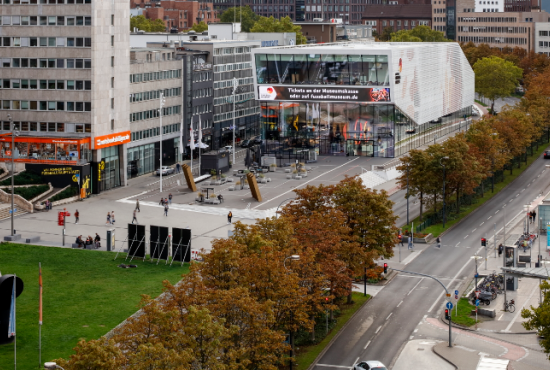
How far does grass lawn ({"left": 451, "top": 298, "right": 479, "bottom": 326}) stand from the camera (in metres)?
83.6

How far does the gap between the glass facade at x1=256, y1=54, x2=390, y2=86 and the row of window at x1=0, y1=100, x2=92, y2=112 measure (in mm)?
46133

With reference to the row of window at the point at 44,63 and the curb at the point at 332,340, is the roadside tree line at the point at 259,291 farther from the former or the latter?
the row of window at the point at 44,63

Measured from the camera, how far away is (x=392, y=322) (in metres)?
83.7

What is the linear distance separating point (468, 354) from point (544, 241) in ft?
137

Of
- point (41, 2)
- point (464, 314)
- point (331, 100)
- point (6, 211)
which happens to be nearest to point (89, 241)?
point (6, 211)

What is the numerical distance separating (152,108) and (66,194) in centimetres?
3035

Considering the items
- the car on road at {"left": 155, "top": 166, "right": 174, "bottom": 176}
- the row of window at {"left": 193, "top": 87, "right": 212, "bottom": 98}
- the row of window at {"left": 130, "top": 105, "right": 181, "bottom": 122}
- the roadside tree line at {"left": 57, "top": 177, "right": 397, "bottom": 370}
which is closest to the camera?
the roadside tree line at {"left": 57, "top": 177, "right": 397, "bottom": 370}

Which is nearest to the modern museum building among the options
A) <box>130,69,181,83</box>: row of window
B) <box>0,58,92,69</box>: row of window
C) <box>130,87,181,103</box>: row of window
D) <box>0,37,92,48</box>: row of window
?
<box>130,87,181,103</box>: row of window

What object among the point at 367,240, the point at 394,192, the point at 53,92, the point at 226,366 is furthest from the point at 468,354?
the point at 53,92

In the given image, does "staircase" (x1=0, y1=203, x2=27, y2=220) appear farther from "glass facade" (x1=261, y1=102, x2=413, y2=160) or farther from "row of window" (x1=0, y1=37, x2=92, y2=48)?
"glass facade" (x1=261, y1=102, x2=413, y2=160)

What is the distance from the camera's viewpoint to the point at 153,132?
15375 centimetres

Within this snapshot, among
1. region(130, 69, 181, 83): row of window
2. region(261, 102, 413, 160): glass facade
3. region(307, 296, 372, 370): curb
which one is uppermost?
region(130, 69, 181, 83): row of window

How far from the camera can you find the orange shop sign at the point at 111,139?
5231 inches

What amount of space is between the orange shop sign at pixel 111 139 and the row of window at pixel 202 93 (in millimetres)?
29351
